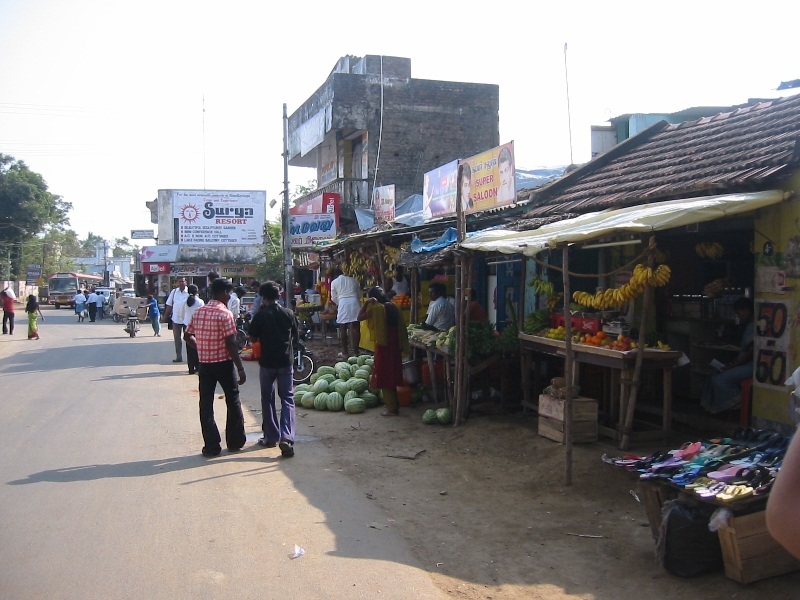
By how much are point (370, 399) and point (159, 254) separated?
3605cm

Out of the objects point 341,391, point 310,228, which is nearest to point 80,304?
point 310,228

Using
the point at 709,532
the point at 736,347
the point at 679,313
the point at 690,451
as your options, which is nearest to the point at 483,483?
the point at 690,451

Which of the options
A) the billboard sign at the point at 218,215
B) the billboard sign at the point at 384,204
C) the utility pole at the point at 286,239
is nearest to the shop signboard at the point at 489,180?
the billboard sign at the point at 384,204

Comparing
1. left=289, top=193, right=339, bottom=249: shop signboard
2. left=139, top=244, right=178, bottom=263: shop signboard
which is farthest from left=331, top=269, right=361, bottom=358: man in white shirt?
left=139, top=244, right=178, bottom=263: shop signboard

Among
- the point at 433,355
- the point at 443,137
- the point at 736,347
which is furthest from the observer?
the point at 443,137

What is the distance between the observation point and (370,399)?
10898 mm

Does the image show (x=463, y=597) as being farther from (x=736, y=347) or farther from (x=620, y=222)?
(x=736, y=347)

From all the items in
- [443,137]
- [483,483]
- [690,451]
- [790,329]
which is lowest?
[483,483]

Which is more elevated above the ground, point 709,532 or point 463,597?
point 709,532

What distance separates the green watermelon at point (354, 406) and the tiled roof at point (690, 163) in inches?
153

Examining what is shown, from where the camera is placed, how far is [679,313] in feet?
31.7

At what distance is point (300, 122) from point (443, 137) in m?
6.76

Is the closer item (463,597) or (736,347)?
(463,597)

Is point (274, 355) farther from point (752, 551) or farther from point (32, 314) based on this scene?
point (32, 314)
